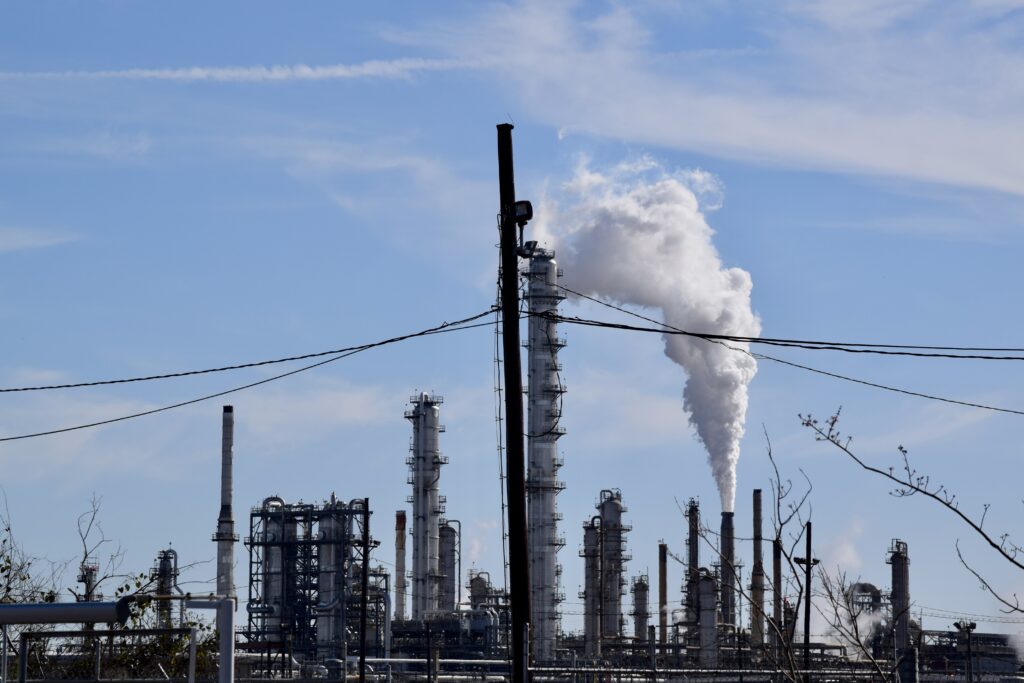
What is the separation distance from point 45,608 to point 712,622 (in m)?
48.0

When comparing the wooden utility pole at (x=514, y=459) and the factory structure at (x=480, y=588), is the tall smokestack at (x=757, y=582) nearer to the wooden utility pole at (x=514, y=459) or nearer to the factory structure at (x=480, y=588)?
the factory structure at (x=480, y=588)

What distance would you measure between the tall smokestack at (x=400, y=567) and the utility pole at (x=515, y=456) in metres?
50.1

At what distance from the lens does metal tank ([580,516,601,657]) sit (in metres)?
62.5

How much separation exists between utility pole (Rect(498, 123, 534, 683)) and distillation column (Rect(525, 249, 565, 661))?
37.2 meters

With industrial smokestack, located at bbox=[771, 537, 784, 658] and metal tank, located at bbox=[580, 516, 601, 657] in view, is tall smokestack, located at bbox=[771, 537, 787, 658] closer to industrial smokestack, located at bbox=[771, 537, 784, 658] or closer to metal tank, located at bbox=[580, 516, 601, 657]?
industrial smokestack, located at bbox=[771, 537, 784, 658]

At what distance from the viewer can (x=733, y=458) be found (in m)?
59.9

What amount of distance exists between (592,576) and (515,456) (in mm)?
52086

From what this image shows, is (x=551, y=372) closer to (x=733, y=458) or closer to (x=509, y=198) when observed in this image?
(x=733, y=458)

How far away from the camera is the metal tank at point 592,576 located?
62509 millimetres

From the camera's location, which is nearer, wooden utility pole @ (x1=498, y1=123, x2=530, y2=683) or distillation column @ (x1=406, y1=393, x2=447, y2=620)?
wooden utility pole @ (x1=498, y1=123, x2=530, y2=683)

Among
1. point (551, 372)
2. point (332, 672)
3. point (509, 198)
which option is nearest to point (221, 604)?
point (509, 198)

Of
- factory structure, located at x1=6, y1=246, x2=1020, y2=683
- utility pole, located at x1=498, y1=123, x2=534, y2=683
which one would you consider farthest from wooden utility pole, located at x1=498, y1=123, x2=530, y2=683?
factory structure, located at x1=6, y1=246, x2=1020, y2=683

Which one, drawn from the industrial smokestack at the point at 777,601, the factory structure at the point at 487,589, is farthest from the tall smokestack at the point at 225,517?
the industrial smokestack at the point at 777,601

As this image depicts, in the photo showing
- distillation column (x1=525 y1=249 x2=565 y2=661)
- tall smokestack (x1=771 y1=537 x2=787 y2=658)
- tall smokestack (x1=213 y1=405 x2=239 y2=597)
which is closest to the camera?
tall smokestack (x1=771 y1=537 x2=787 y2=658)
